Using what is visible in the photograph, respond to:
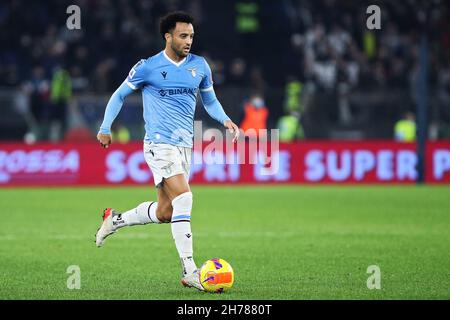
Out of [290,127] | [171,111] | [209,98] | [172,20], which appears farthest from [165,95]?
[290,127]

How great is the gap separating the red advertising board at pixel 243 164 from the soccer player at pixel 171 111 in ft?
42.5

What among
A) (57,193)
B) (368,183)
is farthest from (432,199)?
(57,193)

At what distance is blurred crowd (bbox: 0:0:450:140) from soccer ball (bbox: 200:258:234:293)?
15942 mm

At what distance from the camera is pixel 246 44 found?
2819 centimetres

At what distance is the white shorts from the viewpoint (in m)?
8.92

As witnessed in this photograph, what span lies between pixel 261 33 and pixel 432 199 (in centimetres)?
1067

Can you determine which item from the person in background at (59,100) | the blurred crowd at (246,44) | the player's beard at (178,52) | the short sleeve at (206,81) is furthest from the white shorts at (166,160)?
the blurred crowd at (246,44)

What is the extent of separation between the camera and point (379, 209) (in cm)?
1719

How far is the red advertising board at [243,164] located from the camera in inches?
878

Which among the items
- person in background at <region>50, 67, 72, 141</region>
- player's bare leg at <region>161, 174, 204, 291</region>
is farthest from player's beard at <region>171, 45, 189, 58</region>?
person in background at <region>50, 67, 72, 141</region>

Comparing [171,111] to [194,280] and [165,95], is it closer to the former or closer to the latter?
[165,95]

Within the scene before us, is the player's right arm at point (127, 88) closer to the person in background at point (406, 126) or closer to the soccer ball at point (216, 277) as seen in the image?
the soccer ball at point (216, 277)

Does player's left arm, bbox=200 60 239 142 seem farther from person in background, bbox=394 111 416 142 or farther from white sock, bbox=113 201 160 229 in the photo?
person in background, bbox=394 111 416 142

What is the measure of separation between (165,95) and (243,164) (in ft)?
46.3
